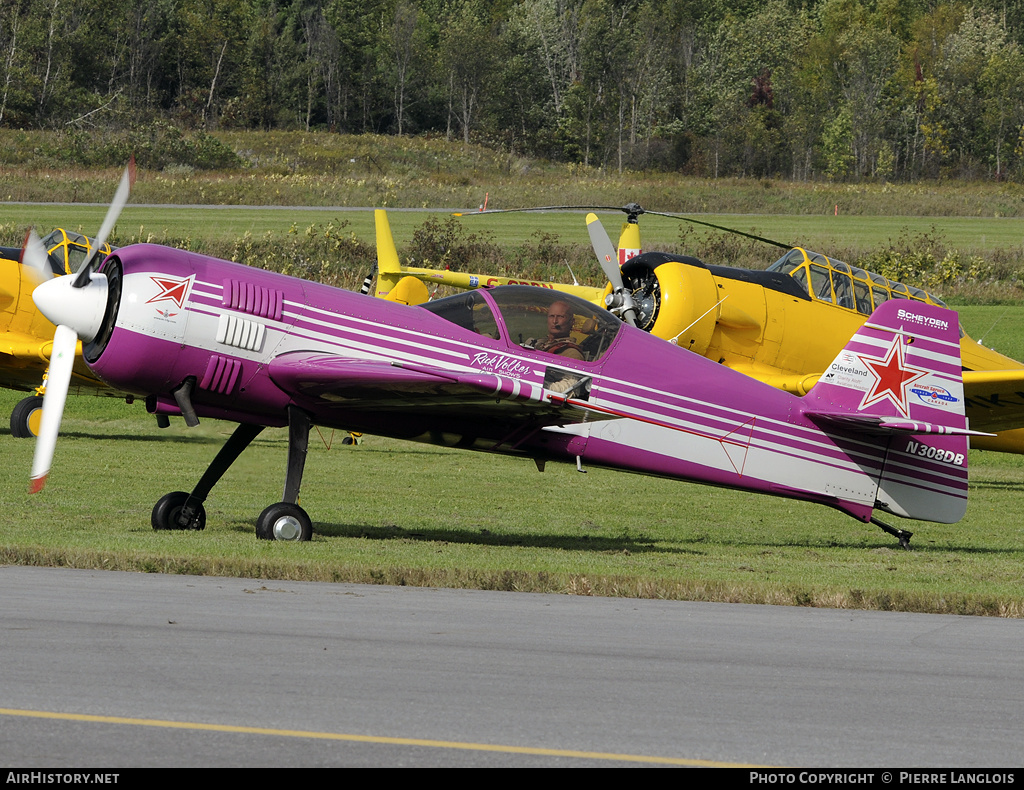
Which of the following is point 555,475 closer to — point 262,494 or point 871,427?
point 262,494

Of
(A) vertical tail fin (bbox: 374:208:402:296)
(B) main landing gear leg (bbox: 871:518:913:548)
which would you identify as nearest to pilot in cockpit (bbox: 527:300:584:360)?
(B) main landing gear leg (bbox: 871:518:913:548)

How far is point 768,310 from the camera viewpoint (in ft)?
59.5

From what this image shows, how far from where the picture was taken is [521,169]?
93812mm

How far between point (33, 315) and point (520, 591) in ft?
46.1

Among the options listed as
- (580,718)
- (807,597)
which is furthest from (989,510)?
(580,718)

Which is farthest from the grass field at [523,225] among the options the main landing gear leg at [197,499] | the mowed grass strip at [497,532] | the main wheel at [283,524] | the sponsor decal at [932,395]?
the sponsor decal at [932,395]

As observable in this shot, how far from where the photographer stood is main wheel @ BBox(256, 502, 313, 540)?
38.4 ft

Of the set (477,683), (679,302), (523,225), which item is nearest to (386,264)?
(679,302)

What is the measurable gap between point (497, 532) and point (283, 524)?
2.85 metres

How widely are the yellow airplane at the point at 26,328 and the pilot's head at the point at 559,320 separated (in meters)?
10.3

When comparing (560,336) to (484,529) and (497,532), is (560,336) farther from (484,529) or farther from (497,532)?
(484,529)

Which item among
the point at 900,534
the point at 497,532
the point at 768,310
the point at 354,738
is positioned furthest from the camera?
the point at 768,310

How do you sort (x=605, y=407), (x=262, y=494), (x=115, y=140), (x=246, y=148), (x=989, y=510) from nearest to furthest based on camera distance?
(x=605, y=407)
(x=262, y=494)
(x=989, y=510)
(x=115, y=140)
(x=246, y=148)

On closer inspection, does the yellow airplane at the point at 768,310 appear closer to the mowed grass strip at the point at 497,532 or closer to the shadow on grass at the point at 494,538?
the mowed grass strip at the point at 497,532
